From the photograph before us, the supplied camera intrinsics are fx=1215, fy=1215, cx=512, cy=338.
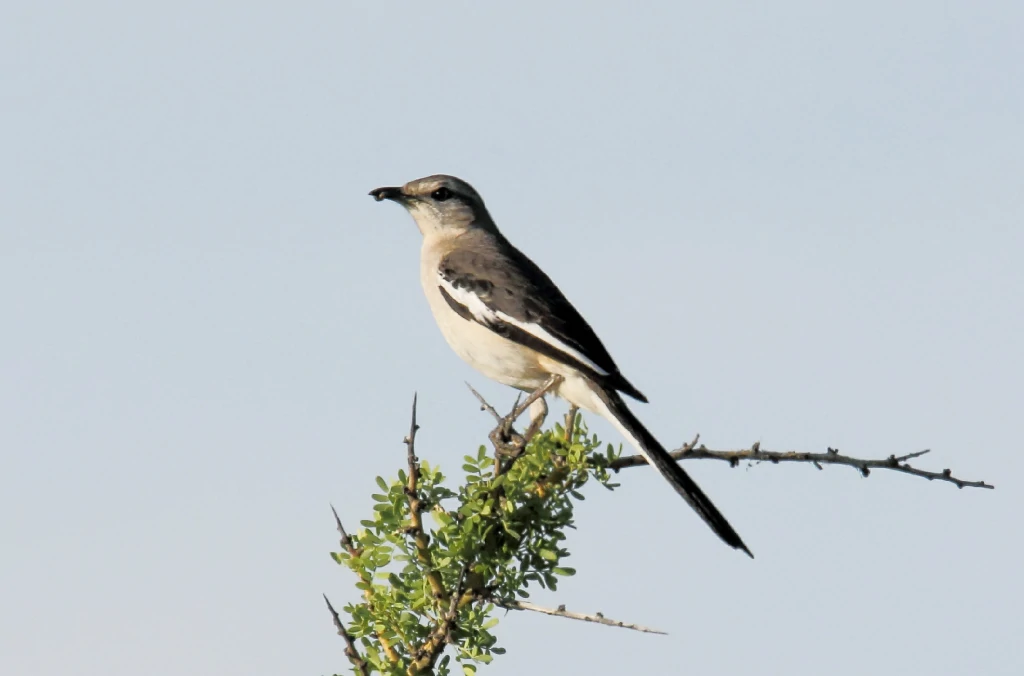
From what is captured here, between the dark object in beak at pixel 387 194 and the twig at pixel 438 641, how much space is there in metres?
6.25

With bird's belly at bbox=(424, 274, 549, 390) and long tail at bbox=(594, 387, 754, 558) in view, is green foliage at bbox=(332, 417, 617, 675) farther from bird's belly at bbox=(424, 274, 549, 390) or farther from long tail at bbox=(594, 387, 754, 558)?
bird's belly at bbox=(424, 274, 549, 390)

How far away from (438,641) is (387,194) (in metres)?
6.51

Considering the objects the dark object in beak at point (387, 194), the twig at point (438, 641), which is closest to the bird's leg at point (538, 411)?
the dark object in beak at point (387, 194)

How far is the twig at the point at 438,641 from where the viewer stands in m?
4.57

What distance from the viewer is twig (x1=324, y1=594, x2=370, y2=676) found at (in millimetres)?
4473

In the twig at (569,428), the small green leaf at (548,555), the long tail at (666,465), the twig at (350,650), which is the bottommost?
the twig at (350,650)

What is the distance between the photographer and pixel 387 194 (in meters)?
10.6

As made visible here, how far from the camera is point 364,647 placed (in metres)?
4.69

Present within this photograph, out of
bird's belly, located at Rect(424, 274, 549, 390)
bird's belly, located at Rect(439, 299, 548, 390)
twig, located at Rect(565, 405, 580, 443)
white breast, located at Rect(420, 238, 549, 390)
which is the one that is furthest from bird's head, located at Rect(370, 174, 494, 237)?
twig, located at Rect(565, 405, 580, 443)

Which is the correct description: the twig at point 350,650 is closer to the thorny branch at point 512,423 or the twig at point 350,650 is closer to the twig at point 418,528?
the twig at point 418,528

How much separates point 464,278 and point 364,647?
15.1 feet

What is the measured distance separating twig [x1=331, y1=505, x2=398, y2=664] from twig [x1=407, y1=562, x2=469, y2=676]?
9 cm

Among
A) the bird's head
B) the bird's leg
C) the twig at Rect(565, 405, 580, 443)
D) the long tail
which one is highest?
the bird's head

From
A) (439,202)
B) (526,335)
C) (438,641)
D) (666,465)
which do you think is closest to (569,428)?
(438,641)
